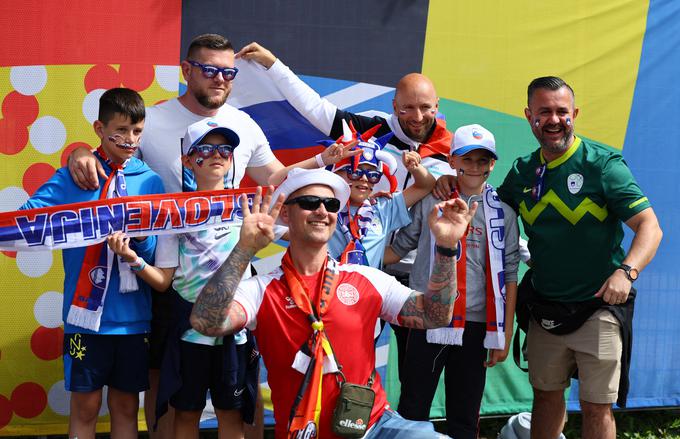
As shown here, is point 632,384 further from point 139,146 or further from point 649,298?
point 139,146

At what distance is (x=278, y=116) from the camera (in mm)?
4668

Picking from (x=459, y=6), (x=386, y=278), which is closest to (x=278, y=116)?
(x=459, y=6)

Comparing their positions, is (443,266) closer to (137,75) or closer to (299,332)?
(299,332)

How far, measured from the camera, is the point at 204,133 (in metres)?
3.54

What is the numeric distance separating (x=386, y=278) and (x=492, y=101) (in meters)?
2.41

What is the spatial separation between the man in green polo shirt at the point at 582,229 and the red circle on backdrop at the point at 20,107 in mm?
2830

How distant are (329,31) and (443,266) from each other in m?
2.49

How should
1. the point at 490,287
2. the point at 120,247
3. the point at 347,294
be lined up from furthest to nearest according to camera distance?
the point at 490,287
the point at 120,247
the point at 347,294

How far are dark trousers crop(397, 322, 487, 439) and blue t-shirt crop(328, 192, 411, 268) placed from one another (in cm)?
50

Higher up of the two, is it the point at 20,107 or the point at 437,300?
the point at 20,107

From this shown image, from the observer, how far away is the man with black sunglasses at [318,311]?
2.84 m

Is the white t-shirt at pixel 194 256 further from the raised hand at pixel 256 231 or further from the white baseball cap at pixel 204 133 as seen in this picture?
the raised hand at pixel 256 231

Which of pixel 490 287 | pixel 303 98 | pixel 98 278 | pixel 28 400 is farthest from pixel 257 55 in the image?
pixel 28 400

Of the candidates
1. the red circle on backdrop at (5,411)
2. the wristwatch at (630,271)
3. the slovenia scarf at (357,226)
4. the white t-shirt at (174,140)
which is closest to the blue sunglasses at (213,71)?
the white t-shirt at (174,140)
